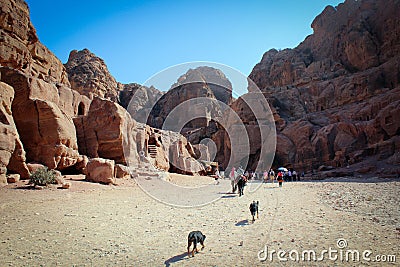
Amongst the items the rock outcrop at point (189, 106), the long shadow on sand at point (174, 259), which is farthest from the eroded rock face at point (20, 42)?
the rock outcrop at point (189, 106)

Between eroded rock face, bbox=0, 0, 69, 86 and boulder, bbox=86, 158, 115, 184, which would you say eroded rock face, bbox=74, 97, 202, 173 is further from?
eroded rock face, bbox=0, 0, 69, 86

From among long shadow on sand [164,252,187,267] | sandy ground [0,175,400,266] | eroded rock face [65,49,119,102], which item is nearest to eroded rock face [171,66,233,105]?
eroded rock face [65,49,119,102]

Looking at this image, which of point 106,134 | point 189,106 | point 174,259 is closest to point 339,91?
point 189,106

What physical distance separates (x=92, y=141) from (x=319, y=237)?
698 inches

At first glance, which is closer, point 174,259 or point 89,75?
point 174,259

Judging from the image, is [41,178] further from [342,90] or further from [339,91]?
[339,91]

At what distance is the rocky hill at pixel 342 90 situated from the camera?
99.9 feet

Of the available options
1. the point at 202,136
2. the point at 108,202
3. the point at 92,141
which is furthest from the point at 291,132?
the point at 108,202

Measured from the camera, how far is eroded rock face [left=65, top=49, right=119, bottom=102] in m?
51.4

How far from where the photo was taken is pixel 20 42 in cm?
2503

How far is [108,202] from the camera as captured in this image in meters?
9.38

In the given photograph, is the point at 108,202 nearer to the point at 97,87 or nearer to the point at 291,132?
the point at 291,132

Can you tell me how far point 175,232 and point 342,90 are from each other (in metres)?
48.9

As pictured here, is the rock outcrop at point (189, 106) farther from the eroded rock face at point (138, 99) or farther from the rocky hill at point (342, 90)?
the rocky hill at point (342, 90)
